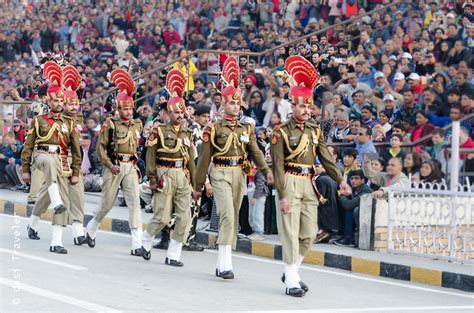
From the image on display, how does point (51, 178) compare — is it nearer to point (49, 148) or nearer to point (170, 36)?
point (49, 148)

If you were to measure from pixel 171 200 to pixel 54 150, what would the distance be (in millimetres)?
1817

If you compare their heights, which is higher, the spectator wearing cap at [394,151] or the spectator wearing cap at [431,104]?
the spectator wearing cap at [431,104]

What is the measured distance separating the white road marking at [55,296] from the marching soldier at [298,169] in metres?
2.26

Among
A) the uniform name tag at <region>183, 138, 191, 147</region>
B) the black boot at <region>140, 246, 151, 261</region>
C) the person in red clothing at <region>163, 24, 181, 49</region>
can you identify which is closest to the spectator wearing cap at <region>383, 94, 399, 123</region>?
the uniform name tag at <region>183, 138, 191, 147</region>

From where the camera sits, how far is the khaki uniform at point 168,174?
13.5 meters

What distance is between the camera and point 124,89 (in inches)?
570

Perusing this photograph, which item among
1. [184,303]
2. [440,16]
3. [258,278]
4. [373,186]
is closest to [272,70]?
[440,16]

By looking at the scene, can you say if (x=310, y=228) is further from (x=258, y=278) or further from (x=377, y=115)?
(x=377, y=115)

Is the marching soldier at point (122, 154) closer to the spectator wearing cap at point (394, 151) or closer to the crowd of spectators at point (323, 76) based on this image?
the crowd of spectators at point (323, 76)

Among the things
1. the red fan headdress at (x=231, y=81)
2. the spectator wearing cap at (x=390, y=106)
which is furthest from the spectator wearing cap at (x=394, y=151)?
the red fan headdress at (x=231, y=81)

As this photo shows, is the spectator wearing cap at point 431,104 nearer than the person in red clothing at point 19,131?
Yes

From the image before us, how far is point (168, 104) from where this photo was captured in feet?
44.7

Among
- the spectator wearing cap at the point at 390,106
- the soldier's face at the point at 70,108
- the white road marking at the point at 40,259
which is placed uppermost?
the spectator wearing cap at the point at 390,106

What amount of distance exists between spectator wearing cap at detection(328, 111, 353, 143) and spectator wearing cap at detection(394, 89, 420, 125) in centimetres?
85
